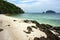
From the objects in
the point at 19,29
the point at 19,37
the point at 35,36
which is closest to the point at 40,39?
the point at 35,36

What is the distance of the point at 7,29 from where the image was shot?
54.7 feet

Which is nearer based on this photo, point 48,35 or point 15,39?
point 15,39

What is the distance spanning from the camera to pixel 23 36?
49.1 feet

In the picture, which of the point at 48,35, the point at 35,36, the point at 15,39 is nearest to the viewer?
the point at 15,39

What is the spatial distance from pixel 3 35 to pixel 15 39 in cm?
132

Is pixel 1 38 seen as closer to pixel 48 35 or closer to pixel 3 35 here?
pixel 3 35

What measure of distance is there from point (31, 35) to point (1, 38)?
8.99 ft

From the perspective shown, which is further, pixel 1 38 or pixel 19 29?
pixel 19 29

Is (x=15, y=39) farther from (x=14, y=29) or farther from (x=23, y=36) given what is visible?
(x=14, y=29)

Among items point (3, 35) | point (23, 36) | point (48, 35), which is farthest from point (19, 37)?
point (48, 35)

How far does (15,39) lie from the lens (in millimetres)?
14336

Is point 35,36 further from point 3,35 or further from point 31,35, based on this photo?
point 3,35

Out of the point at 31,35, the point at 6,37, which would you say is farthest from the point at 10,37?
the point at 31,35

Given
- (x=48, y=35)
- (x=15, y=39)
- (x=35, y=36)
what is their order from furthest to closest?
(x=48, y=35), (x=35, y=36), (x=15, y=39)
